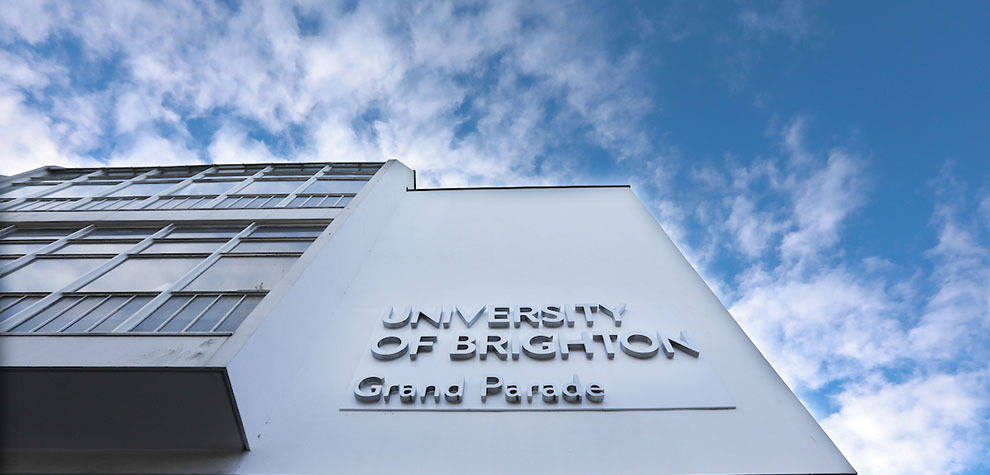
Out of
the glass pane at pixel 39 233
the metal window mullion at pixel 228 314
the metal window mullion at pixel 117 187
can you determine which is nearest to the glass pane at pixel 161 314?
the metal window mullion at pixel 228 314

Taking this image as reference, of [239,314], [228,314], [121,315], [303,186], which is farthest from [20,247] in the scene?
[239,314]

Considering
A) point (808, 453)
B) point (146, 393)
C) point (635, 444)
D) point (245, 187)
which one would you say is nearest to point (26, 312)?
point (146, 393)

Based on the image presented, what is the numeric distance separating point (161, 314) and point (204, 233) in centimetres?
372

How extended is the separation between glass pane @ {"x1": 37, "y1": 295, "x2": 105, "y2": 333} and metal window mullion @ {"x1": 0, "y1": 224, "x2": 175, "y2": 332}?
41cm

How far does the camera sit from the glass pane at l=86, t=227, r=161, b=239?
33.7ft

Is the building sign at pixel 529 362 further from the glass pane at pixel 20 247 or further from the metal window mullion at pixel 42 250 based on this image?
the glass pane at pixel 20 247

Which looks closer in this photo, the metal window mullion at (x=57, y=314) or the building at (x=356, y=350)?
the building at (x=356, y=350)

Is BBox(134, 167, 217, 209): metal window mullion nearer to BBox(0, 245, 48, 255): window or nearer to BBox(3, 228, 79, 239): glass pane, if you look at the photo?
BBox(3, 228, 79, 239): glass pane

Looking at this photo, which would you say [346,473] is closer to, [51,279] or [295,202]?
[51,279]

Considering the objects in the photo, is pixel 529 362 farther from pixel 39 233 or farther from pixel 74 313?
pixel 39 233

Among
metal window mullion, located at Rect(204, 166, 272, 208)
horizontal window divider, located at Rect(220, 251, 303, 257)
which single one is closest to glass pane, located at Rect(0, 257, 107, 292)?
horizontal window divider, located at Rect(220, 251, 303, 257)

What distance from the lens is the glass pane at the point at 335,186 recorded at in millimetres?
13132

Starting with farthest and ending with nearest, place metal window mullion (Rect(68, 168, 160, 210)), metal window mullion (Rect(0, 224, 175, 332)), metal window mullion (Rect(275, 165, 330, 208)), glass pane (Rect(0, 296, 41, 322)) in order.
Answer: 1. metal window mullion (Rect(68, 168, 160, 210))
2. metal window mullion (Rect(275, 165, 330, 208))
3. glass pane (Rect(0, 296, 41, 322))
4. metal window mullion (Rect(0, 224, 175, 332))

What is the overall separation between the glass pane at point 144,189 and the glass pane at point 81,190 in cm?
63
